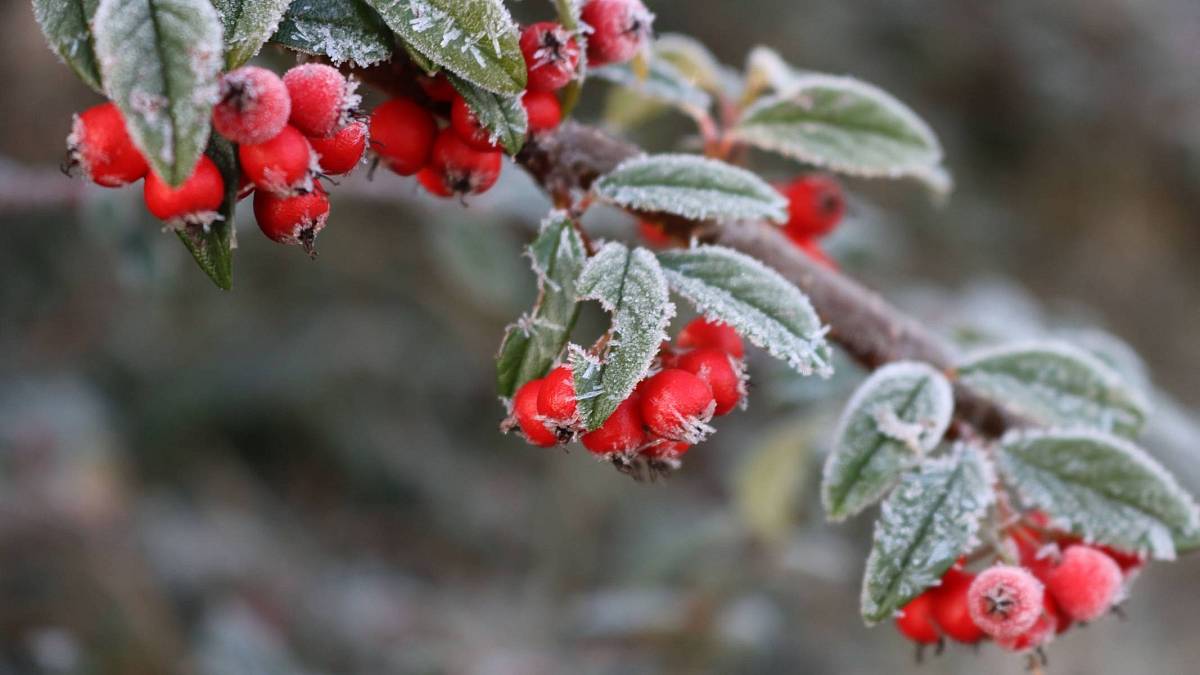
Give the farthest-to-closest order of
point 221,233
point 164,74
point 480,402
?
point 480,402, point 221,233, point 164,74

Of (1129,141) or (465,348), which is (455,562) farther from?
(1129,141)

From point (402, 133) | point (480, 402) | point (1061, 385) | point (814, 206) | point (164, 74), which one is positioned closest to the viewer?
point (164, 74)

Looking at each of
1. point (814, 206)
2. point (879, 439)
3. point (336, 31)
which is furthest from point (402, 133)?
point (814, 206)

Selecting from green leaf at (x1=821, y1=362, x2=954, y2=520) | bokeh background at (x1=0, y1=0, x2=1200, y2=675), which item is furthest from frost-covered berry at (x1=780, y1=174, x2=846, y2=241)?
green leaf at (x1=821, y1=362, x2=954, y2=520)

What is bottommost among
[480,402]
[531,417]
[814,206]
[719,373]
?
[480,402]

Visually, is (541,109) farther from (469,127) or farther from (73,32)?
(73,32)

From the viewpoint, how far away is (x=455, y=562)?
4.82 meters

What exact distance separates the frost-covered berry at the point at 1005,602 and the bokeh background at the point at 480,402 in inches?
38.4

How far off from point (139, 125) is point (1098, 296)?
18.5 ft

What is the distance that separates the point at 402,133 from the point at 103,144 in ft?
1.19

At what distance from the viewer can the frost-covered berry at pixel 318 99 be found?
3.24 feet

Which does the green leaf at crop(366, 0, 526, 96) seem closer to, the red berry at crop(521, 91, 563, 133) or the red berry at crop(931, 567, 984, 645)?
the red berry at crop(521, 91, 563, 133)

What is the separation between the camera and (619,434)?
111cm

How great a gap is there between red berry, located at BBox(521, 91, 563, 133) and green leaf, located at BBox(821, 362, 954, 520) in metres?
0.57
